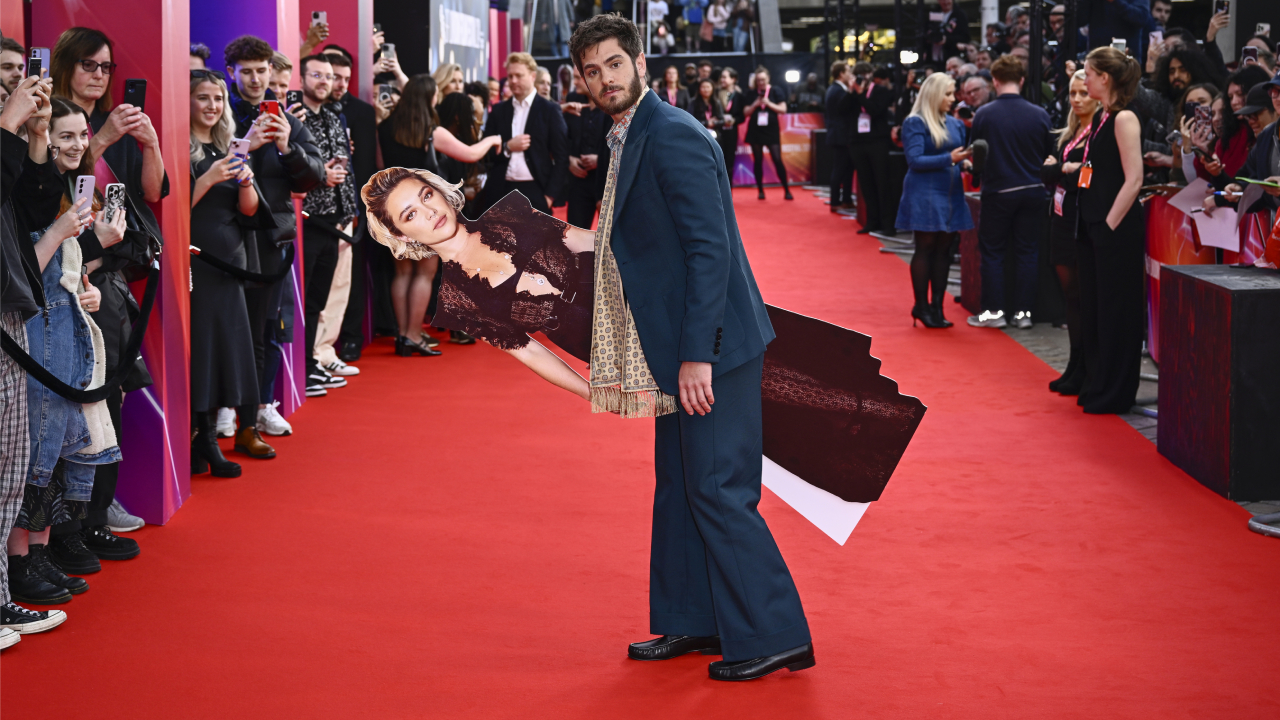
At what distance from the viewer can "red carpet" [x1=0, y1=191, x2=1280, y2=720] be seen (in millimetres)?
3074

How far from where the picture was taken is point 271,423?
5.85 m

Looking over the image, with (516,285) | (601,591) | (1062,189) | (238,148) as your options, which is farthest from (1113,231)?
(238,148)

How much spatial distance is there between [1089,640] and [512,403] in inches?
151

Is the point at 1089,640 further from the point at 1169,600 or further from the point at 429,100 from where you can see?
the point at 429,100

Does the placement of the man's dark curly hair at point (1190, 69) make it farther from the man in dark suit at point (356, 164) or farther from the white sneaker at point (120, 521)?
the white sneaker at point (120, 521)

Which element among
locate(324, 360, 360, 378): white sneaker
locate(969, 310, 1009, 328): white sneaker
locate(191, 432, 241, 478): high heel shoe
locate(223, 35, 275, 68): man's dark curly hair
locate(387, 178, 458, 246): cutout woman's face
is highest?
locate(223, 35, 275, 68): man's dark curly hair

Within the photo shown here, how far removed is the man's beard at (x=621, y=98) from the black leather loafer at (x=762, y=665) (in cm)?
140

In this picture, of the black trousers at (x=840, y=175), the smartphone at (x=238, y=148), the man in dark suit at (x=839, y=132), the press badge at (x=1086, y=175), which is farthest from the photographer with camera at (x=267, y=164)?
the black trousers at (x=840, y=175)

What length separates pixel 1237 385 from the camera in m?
4.71

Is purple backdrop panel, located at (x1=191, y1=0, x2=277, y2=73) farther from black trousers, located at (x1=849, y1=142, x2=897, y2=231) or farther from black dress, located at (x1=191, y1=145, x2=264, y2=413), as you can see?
black trousers, located at (x1=849, y1=142, x2=897, y2=231)

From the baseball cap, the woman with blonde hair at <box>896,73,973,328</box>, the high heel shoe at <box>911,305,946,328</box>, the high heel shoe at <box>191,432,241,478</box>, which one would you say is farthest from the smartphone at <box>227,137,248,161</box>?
the high heel shoe at <box>911,305,946,328</box>

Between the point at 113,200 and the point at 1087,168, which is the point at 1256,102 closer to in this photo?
the point at 1087,168

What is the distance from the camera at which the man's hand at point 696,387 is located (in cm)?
289

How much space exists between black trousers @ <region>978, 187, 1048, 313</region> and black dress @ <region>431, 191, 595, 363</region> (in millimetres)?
5802
